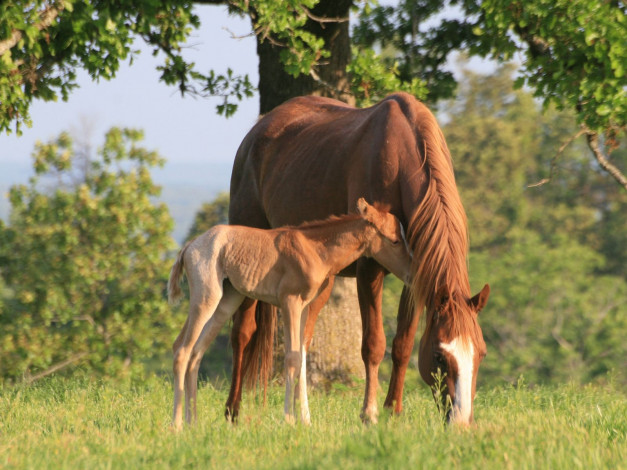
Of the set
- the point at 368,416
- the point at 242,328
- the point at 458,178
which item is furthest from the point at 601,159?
the point at 458,178

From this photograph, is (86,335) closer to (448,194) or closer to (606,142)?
(606,142)

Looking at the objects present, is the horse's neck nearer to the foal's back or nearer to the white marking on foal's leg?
the foal's back

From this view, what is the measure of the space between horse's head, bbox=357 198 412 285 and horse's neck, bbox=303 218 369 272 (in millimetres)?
81

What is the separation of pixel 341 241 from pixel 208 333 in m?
1.21

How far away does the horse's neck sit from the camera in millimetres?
6367

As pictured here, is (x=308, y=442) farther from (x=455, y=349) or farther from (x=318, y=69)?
(x=318, y=69)

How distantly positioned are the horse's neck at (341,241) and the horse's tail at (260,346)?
1.79 metres

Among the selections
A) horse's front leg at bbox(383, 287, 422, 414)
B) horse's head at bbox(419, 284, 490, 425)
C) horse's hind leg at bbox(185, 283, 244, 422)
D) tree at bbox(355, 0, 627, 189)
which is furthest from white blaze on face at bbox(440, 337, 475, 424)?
tree at bbox(355, 0, 627, 189)

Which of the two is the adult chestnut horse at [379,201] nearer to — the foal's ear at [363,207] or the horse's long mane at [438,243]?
the horse's long mane at [438,243]

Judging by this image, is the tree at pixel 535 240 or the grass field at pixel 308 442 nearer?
the grass field at pixel 308 442

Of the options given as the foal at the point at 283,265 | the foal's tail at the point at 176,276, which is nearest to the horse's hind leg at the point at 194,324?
the foal at the point at 283,265

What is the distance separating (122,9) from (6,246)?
15903mm

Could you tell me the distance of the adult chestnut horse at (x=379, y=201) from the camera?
5.67m

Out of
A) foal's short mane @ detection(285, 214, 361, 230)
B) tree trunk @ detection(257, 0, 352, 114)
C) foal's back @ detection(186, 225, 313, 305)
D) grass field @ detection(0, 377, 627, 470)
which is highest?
tree trunk @ detection(257, 0, 352, 114)
